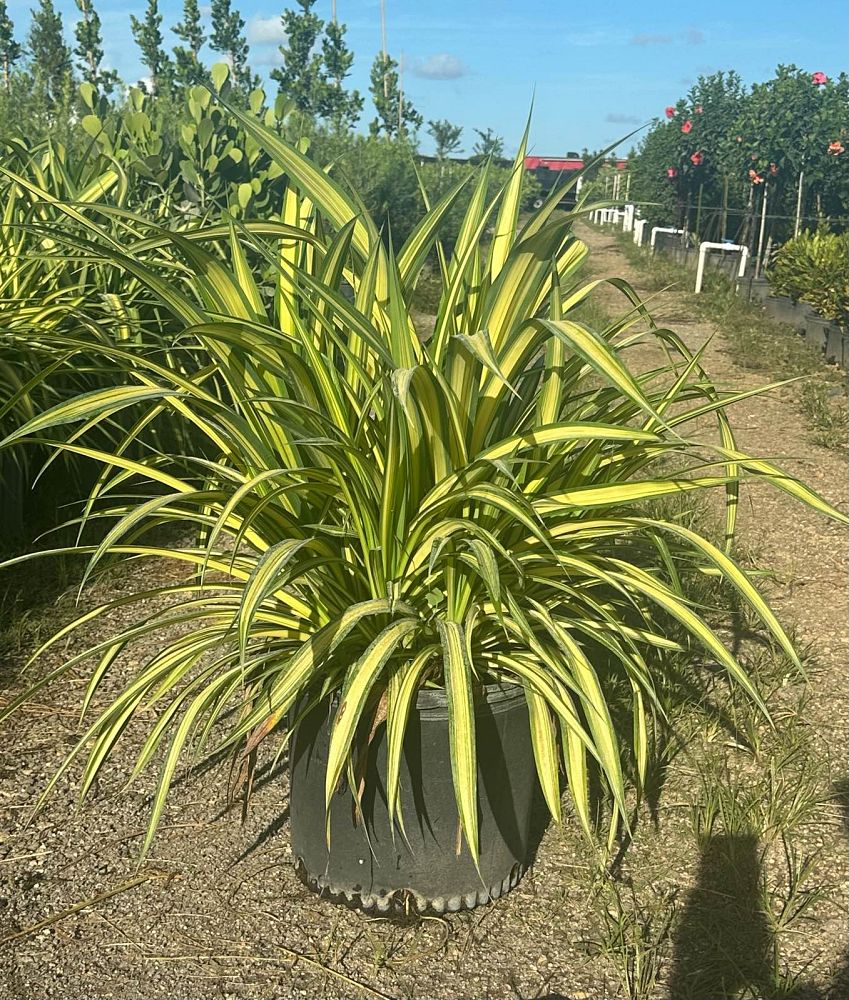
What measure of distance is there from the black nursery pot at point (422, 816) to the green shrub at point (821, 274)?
20.5 feet

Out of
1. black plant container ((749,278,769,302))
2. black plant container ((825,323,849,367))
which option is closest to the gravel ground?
black plant container ((825,323,849,367))

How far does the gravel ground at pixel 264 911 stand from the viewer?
1610mm

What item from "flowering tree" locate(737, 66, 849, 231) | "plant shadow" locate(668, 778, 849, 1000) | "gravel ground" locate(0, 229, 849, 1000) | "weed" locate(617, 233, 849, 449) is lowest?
"gravel ground" locate(0, 229, 849, 1000)

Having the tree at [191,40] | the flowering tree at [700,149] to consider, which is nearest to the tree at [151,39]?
the tree at [191,40]

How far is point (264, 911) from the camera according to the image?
69.4 inches

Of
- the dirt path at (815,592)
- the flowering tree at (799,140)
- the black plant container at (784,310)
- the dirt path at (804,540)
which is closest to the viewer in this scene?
the dirt path at (815,592)

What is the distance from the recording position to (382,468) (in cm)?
168

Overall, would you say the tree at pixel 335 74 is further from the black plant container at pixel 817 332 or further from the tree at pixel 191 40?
the black plant container at pixel 817 332

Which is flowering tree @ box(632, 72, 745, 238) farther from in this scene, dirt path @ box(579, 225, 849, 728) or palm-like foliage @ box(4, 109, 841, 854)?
palm-like foliage @ box(4, 109, 841, 854)

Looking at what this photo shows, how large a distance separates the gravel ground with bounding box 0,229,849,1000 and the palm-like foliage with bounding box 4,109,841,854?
10.4 inches

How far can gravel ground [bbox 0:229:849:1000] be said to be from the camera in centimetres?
161

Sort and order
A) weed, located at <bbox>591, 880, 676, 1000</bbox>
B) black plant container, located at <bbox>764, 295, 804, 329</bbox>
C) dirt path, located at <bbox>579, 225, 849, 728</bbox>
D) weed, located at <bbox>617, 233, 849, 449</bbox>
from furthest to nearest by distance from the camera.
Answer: black plant container, located at <bbox>764, 295, 804, 329</bbox>, weed, located at <bbox>617, 233, 849, 449</bbox>, dirt path, located at <bbox>579, 225, 849, 728</bbox>, weed, located at <bbox>591, 880, 676, 1000</bbox>

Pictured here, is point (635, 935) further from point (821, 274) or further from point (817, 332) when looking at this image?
point (821, 274)

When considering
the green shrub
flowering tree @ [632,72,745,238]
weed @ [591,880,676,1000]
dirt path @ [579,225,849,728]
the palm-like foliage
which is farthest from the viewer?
flowering tree @ [632,72,745,238]
